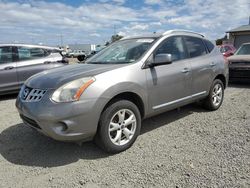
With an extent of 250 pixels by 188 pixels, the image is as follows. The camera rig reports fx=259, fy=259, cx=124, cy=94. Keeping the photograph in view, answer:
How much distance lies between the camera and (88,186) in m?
3.00

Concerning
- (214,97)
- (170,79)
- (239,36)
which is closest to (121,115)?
(170,79)

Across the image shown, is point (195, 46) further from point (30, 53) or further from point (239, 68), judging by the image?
point (30, 53)

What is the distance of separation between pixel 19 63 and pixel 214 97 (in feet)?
18.0

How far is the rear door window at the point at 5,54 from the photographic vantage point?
739 centimetres

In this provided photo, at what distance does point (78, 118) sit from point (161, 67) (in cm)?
172

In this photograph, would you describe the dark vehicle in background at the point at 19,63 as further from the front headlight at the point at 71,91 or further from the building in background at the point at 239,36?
the building in background at the point at 239,36

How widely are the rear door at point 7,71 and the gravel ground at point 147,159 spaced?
102 inches

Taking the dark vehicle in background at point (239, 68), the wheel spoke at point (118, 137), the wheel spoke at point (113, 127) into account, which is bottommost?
the wheel spoke at point (118, 137)

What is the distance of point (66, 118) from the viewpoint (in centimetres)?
327

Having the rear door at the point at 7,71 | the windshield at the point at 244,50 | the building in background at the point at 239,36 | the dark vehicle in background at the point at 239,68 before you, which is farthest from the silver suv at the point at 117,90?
the building in background at the point at 239,36

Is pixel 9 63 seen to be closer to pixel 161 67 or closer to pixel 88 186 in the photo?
pixel 161 67

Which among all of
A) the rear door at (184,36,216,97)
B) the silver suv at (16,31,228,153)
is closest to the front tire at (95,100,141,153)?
the silver suv at (16,31,228,153)

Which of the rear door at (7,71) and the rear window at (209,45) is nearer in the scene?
the rear window at (209,45)

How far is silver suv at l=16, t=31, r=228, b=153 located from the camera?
3.34 metres
